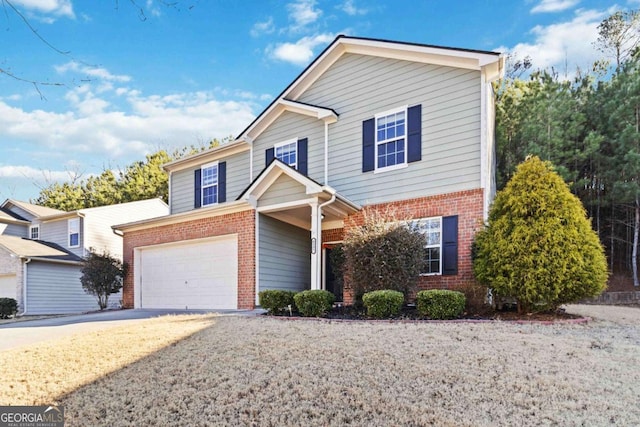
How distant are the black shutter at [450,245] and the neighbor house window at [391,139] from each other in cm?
203

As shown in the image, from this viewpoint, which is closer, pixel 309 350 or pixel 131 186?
pixel 309 350

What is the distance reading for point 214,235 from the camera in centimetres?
1292

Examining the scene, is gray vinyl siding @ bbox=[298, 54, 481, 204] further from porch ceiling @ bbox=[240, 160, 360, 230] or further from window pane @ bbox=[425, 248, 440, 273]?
window pane @ bbox=[425, 248, 440, 273]

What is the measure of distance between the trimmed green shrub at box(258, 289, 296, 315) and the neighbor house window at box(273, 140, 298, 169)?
4810 mm

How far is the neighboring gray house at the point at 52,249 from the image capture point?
59.9 ft

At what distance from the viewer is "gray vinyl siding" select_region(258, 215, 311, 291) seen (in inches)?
479

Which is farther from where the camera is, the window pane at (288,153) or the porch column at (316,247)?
the window pane at (288,153)

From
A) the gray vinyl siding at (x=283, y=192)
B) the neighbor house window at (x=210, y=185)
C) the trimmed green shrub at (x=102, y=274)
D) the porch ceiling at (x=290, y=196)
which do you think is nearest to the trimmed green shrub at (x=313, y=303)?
the porch ceiling at (x=290, y=196)

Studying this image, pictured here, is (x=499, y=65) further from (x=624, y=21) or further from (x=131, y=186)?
(x=131, y=186)

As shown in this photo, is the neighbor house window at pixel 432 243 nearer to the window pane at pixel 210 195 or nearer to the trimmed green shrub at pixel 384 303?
the trimmed green shrub at pixel 384 303

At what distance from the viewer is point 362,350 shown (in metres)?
5.31

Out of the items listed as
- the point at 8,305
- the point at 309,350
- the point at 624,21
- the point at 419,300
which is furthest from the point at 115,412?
the point at 624,21

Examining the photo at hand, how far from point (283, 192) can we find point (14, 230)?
20.6m

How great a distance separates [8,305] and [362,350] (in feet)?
57.6
